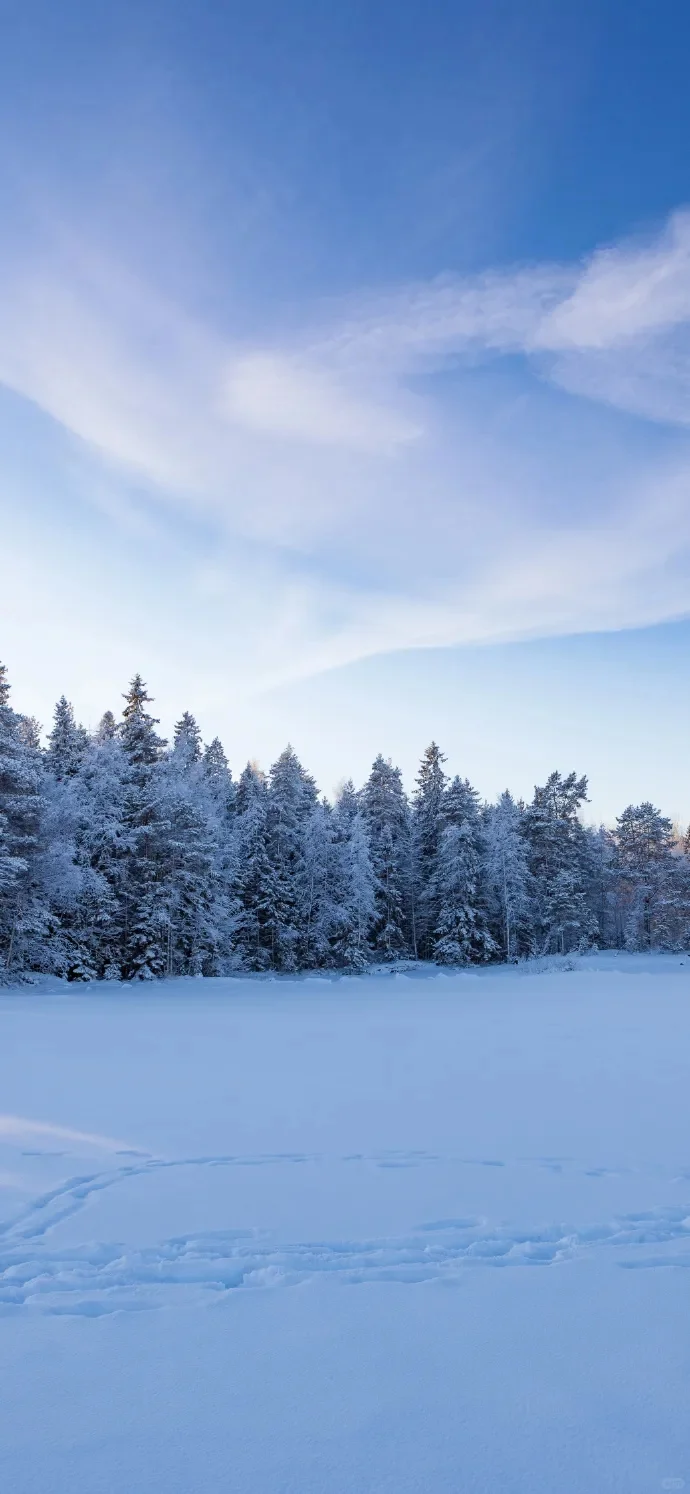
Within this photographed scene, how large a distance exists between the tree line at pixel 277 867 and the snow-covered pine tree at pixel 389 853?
0.41 feet

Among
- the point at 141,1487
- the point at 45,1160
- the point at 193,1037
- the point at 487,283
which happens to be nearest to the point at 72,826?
the point at 193,1037

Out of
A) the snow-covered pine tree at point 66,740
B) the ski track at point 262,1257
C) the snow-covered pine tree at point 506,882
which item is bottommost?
the ski track at point 262,1257

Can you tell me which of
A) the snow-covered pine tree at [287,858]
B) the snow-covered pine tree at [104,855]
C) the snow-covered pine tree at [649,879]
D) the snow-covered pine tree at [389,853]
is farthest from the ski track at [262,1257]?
the snow-covered pine tree at [649,879]

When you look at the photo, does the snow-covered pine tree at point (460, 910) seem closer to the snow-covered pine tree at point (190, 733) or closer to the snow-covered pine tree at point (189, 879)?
the snow-covered pine tree at point (189, 879)

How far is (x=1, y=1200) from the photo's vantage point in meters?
4.69

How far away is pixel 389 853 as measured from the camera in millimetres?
42406

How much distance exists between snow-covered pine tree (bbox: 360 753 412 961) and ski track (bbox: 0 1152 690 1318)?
35.8 meters

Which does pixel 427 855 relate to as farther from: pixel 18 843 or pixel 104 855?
pixel 18 843

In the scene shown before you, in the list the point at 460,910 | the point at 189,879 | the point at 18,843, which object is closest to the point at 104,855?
the point at 189,879

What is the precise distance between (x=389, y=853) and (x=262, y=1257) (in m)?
38.8

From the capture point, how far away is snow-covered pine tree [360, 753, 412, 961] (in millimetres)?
42062

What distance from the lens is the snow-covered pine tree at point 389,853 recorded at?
42.1m

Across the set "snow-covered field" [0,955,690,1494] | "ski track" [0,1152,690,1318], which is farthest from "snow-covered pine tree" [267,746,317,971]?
"ski track" [0,1152,690,1318]

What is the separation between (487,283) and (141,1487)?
18.5 metres
